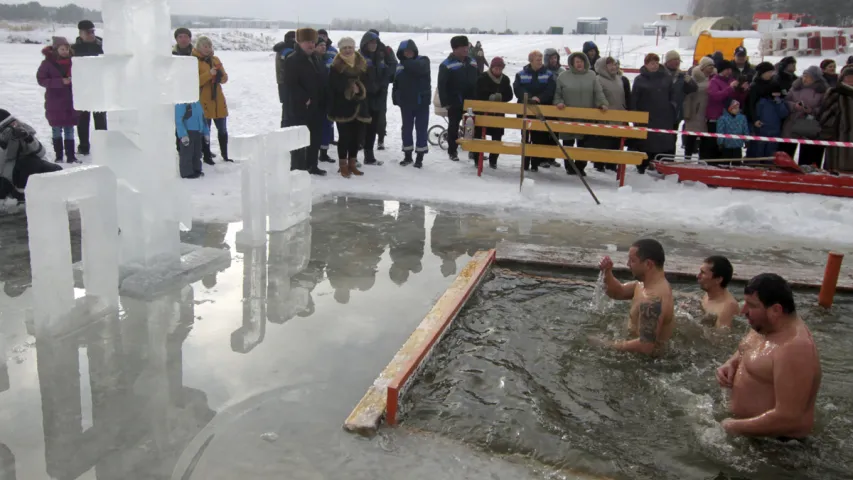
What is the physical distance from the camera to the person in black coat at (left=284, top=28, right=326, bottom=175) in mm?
9547

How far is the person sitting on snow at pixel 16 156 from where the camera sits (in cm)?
764

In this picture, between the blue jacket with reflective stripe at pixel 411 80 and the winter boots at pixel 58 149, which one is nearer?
the winter boots at pixel 58 149

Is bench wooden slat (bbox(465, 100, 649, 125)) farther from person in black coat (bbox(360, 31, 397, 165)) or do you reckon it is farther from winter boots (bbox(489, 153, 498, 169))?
person in black coat (bbox(360, 31, 397, 165))

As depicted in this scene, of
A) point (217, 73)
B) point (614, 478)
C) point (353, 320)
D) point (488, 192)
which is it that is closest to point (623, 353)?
point (614, 478)

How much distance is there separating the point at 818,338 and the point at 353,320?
355cm

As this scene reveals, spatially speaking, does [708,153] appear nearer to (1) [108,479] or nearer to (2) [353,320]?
(2) [353,320]

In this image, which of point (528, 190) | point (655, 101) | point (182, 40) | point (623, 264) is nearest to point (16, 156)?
point (182, 40)

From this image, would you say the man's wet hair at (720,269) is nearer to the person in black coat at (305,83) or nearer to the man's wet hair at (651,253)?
A: the man's wet hair at (651,253)

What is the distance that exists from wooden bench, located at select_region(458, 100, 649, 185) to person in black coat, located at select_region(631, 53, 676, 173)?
2.04 ft

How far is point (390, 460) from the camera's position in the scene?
3365 mm

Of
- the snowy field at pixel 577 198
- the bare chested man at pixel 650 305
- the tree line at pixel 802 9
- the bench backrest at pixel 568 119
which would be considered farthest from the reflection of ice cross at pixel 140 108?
the tree line at pixel 802 9

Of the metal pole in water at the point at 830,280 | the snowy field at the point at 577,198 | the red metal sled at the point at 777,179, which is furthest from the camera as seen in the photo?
the red metal sled at the point at 777,179

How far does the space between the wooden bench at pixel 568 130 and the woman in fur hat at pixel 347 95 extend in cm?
167

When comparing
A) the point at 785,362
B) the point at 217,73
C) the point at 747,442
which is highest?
the point at 217,73
